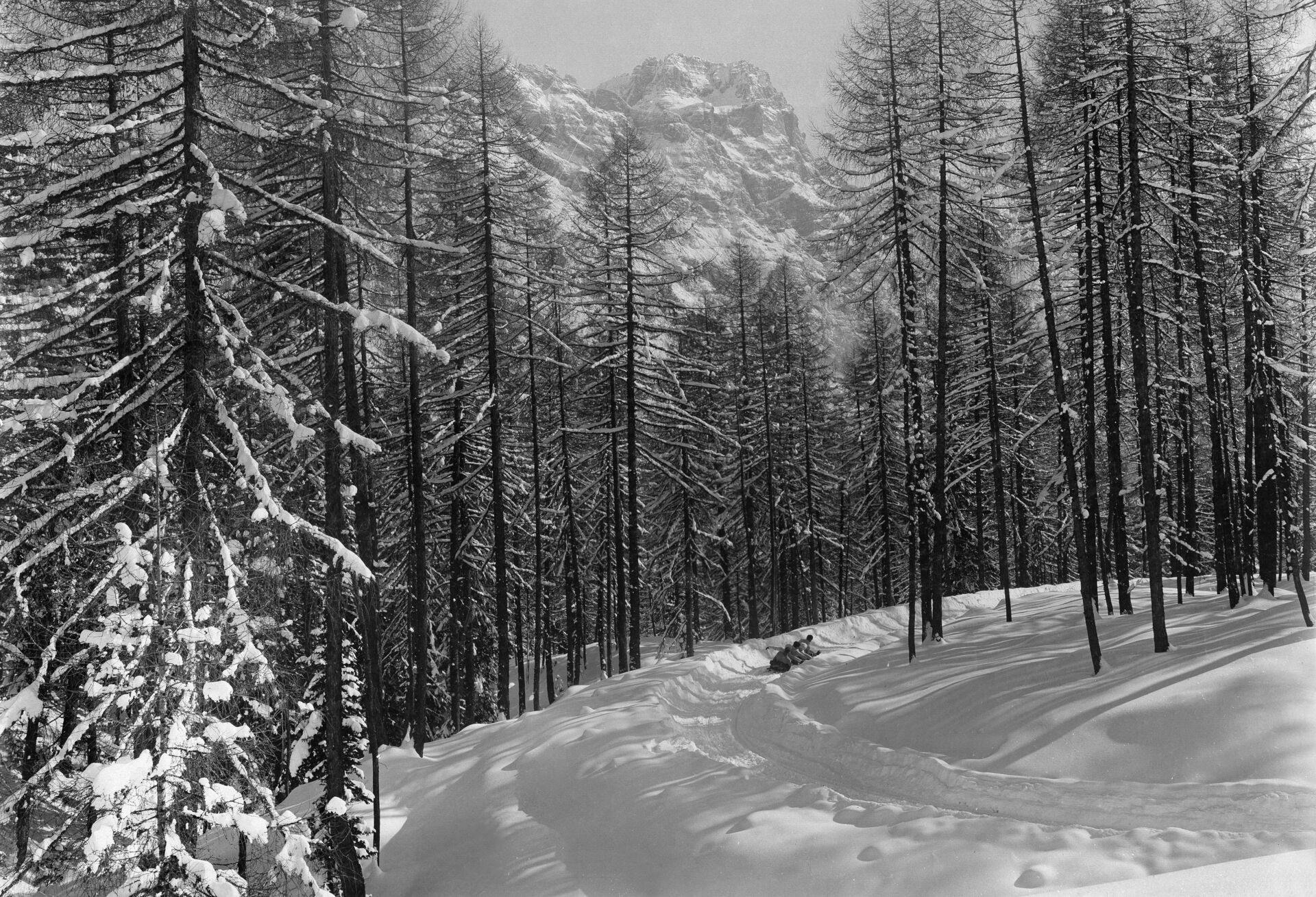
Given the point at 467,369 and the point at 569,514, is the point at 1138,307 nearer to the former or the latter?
the point at 467,369

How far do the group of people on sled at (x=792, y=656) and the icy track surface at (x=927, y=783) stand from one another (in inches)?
141

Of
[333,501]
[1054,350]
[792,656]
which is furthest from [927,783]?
[792,656]

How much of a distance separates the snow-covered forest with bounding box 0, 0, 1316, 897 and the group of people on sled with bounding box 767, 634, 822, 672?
3296mm

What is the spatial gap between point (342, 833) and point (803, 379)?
28.6m

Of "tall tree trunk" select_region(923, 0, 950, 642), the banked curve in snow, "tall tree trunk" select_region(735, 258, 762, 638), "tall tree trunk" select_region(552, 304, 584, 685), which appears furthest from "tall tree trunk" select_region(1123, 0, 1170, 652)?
"tall tree trunk" select_region(735, 258, 762, 638)

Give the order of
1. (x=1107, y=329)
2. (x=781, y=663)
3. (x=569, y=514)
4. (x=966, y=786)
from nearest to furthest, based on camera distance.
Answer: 1. (x=966, y=786)
2. (x=1107, y=329)
3. (x=781, y=663)
4. (x=569, y=514)

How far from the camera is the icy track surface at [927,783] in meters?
8.59

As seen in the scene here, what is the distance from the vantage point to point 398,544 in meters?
26.8

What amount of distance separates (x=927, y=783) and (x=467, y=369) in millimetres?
17273

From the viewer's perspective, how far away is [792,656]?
918 inches

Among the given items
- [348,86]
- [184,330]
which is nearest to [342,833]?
[184,330]

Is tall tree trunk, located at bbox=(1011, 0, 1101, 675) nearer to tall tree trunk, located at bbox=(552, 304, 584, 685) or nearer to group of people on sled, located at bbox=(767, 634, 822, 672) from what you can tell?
group of people on sled, located at bbox=(767, 634, 822, 672)

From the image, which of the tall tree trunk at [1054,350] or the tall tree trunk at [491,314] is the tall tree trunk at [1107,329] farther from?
the tall tree trunk at [491,314]

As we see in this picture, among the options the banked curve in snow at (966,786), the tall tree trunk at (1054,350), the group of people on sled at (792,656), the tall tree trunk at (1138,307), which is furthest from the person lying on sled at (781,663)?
the tall tree trunk at (1138,307)
